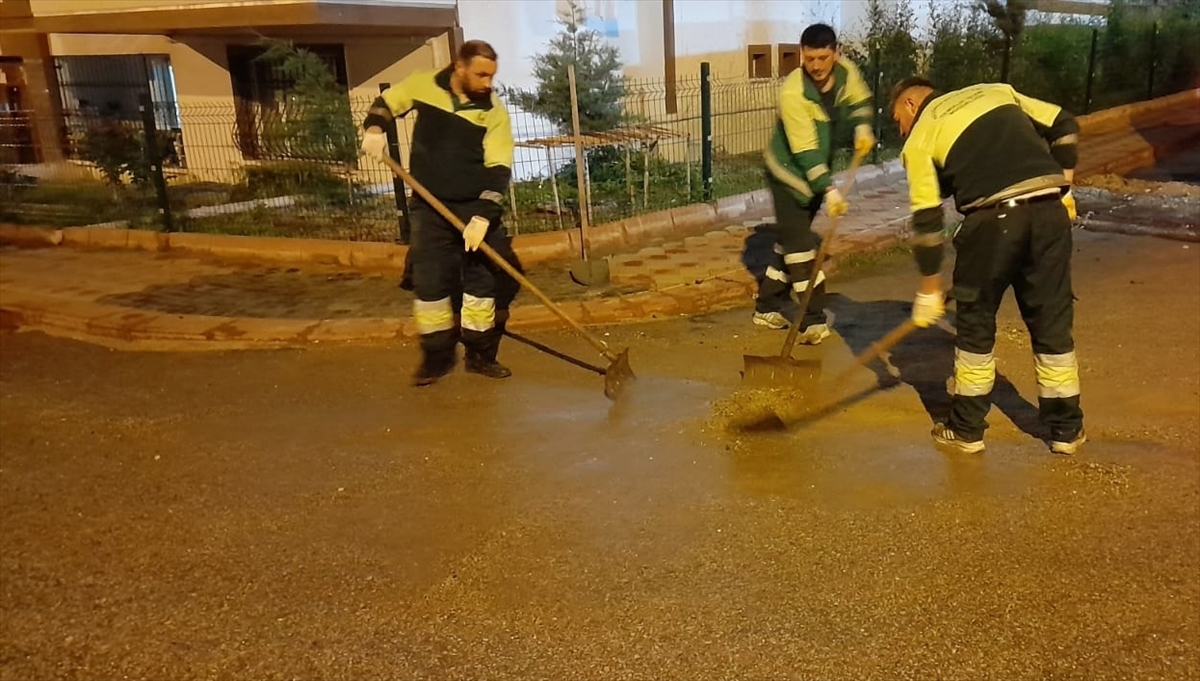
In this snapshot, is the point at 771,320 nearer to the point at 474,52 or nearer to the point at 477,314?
the point at 477,314

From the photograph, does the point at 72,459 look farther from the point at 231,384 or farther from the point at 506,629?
the point at 506,629

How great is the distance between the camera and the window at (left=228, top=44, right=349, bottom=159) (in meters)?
10.6

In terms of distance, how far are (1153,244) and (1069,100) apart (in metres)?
9.18

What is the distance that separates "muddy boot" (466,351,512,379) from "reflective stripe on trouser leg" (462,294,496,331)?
0.62 feet

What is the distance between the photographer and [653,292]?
6.80 m

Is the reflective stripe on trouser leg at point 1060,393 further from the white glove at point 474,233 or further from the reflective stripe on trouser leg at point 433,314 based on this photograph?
the reflective stripe on trouser leg at point 433,314

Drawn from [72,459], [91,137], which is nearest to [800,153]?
[72,459]

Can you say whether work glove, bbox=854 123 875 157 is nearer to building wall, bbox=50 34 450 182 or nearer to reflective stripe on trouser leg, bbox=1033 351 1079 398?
reflective stripe on trouser leg, bbox=1033 351 1079 398

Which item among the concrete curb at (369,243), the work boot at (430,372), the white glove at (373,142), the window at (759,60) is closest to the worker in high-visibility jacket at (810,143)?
the work boot at (430,372)

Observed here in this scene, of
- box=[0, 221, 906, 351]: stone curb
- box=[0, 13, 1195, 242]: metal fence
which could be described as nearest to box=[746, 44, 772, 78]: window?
box=[0, 13, 1195, 242]: metal fence

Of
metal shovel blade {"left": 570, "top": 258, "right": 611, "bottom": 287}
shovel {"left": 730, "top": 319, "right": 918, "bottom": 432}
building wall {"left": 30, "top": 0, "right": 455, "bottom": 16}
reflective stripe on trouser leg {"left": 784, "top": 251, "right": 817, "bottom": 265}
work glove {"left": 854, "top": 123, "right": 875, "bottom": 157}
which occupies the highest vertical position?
building wall {"left": 30, "top": 0, "right": 455, "bottom": 16}

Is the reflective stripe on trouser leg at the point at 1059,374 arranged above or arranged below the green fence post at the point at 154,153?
below

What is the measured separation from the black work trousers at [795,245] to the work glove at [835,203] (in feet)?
1.13

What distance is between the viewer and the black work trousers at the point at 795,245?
224 inches
